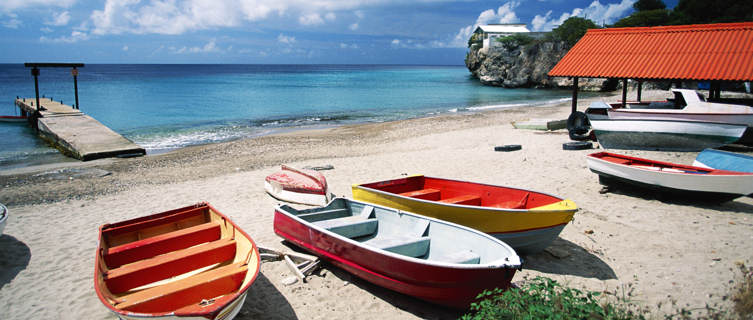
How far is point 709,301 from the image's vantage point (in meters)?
5.76

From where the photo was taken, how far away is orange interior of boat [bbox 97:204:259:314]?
16.7ft

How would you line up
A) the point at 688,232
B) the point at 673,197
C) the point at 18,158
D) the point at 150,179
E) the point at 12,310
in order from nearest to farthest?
the point at 12,310
the point at 688,232
the point at 673,197
the point at 150,179
the point at 18,158

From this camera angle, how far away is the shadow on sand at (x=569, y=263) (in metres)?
6.84

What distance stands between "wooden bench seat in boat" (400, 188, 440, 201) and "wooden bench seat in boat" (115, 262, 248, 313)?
4102 millimetres

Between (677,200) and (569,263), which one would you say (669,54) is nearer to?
(677,200)

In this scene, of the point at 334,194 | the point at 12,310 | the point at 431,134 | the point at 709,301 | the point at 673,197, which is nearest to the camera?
the point at 709,301

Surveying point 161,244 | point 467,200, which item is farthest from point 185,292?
point 467,200

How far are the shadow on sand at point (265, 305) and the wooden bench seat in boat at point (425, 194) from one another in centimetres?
332

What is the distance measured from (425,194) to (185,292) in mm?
5024

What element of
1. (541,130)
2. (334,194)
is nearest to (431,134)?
(541,130)

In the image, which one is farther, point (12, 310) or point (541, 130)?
point (541, 130)

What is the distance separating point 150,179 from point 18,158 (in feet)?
34.4

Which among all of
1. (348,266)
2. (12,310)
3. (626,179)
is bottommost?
(12,310)

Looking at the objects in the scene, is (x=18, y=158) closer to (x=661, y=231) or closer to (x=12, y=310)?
(x=12, y=310)
